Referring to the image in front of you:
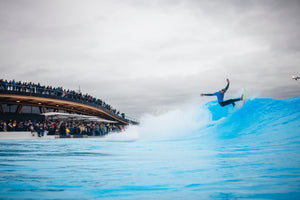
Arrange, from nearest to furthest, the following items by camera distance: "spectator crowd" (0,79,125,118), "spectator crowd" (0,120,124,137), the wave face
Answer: the wave face
"spectator crowd" (0,120,124,137)
"spectator crowd" (0,79,125,118)

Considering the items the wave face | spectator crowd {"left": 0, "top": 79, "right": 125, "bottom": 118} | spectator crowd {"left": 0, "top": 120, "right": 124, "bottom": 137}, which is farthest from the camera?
spectator crowd {"left": 0, "top": 79, "right": 125, "bottom": 118}

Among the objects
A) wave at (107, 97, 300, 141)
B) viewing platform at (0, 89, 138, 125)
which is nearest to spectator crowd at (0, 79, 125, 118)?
viewing platform at (0, 89, 138, 125)

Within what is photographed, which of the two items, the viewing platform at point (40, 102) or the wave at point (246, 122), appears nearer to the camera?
the wave at point (246, 122)


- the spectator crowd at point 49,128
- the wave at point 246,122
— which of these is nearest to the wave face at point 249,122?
the wave at point 246,122

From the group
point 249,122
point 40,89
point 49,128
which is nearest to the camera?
point 249,122

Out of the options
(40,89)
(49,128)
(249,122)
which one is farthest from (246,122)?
(40,89)

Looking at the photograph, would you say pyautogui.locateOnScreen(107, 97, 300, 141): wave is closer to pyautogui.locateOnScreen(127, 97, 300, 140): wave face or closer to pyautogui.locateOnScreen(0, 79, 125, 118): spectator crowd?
pyautogui.locateOnScreen(127, 97, 300, 140): wave face

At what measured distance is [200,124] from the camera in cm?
2178

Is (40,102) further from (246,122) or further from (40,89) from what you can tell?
(246,122)

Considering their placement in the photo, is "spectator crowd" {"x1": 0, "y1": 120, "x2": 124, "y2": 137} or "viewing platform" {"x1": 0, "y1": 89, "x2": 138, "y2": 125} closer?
"spectator crowd" {"x1": 0, "y1": 120, "x2": 124, "y2": 137}

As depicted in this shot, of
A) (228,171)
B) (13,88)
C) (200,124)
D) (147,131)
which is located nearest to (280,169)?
(228,171)

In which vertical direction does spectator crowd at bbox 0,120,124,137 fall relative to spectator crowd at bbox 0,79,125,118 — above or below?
below

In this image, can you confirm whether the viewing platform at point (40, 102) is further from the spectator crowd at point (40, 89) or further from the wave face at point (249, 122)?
the wave face at point (249, 122)

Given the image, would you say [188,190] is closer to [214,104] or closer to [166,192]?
[166,192]
